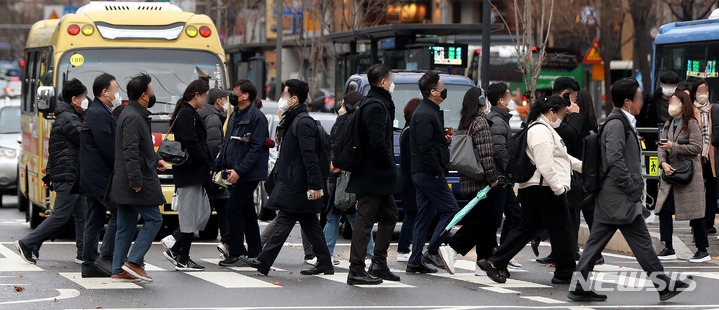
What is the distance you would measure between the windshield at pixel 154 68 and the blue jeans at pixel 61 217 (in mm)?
2478

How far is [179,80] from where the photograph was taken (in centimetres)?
1667

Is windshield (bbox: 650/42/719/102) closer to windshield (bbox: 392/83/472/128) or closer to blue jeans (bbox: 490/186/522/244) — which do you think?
windshield (bbox: 392/83/472/128)

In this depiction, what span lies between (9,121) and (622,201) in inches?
645

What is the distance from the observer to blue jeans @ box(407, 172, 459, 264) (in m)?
12.8

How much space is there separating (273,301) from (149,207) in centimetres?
181

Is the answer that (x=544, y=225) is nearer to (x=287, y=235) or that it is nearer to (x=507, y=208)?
(x=507, y=208)

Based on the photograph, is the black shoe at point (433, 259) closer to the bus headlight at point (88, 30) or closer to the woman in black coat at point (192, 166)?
the woman in black coat at point (192, 166)

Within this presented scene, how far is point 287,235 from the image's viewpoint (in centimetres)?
1262

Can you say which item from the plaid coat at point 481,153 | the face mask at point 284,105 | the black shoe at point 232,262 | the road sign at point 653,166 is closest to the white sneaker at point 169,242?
the black shoe at point 232,262

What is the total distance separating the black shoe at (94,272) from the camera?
1258cm

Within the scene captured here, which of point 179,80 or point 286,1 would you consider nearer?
point 179,80

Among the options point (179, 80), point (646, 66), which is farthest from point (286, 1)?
point (179, 80)

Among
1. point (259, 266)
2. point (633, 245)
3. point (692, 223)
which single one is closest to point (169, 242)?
point (259, 266)

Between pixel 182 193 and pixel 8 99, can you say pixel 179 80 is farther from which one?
pixel 8 99
